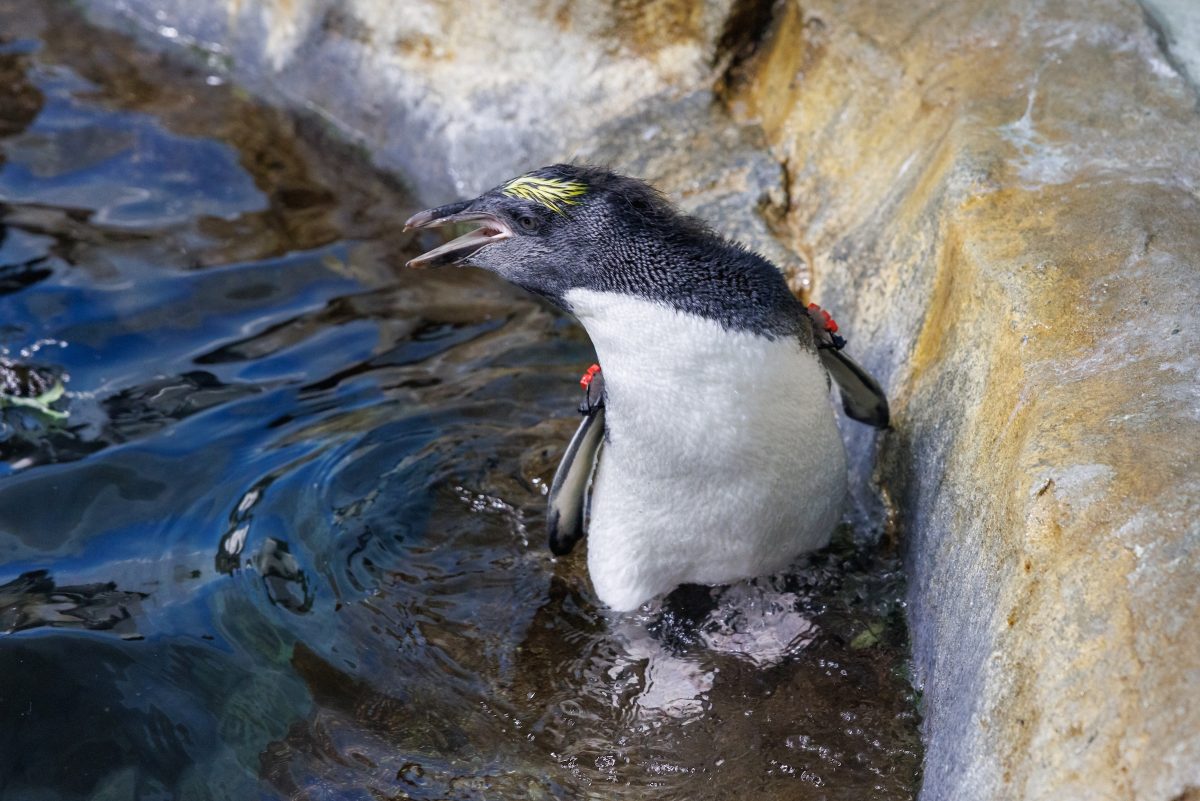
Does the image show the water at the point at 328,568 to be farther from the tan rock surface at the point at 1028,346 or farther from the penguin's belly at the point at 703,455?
the tan rock surface at the point at 1028,346

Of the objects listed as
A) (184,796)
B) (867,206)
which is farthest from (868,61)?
(184,796)

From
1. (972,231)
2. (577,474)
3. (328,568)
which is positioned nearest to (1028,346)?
(972,231)

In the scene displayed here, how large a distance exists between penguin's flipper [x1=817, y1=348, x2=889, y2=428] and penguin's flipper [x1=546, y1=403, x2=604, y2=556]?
653 mm

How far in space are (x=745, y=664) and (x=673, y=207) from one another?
48.7 inches

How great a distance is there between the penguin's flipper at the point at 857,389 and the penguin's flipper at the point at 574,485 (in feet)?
2.14

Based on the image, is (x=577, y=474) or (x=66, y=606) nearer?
(x=66, y=606)

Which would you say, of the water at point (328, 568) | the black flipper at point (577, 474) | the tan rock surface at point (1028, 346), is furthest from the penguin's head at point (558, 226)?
the water at point (328, 568)

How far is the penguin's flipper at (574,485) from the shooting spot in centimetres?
365

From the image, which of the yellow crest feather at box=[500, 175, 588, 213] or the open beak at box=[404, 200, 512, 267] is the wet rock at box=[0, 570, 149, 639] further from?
the yellow crest feather at box=[500, 175, 588, 213]

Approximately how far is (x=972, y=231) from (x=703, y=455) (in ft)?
3.05

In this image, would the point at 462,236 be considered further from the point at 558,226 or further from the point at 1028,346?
the point at 1028,346

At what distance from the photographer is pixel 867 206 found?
4426 millimetres

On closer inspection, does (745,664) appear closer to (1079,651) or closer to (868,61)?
(1079,651)

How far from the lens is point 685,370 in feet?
10.4
